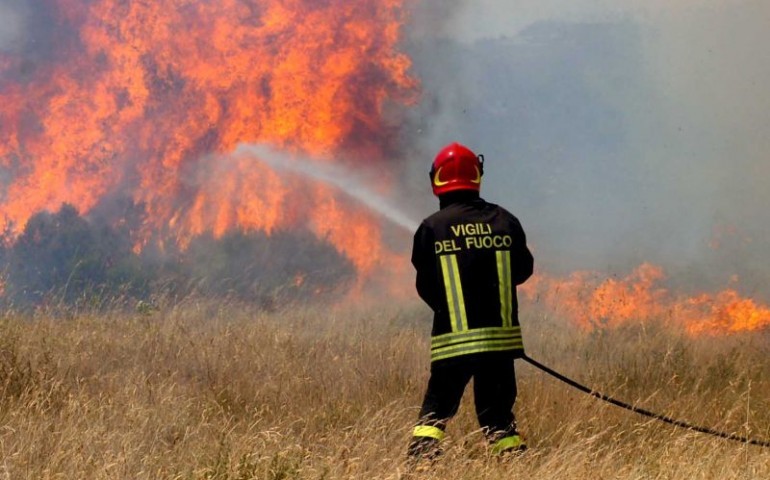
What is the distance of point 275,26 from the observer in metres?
14.9

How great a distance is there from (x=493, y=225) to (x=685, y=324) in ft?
19.3

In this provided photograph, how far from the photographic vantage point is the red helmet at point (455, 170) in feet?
16.6

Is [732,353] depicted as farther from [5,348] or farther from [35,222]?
[35,222]

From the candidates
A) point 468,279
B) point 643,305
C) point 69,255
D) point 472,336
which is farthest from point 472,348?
point 69,255

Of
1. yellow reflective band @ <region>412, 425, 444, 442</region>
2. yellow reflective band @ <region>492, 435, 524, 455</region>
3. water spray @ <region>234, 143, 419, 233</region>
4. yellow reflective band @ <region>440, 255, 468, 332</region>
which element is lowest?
yellow reflective band @ <region>492, 435, 524, 455</region>

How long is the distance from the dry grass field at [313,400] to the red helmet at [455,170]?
153 centimetres

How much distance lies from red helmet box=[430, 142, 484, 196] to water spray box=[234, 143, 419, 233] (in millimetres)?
9683

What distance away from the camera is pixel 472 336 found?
4.84 metres

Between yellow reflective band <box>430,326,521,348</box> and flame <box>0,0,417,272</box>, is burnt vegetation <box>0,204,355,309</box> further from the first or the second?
yellow reflective band <box>430,326,521,348</box>

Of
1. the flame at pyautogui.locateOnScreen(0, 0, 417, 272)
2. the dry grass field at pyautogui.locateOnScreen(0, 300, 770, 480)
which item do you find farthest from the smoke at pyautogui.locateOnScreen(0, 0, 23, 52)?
the dry grass field at pyautogui.locateOnScreen(0, 300, 770, 480)

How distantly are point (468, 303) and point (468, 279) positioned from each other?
5.6 inches

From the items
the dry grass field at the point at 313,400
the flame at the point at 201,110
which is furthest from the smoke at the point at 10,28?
the dry grass field at the point at 313,400

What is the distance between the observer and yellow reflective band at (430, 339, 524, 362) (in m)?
4.82

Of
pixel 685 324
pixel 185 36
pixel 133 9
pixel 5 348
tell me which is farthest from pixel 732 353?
pixel 133 9
